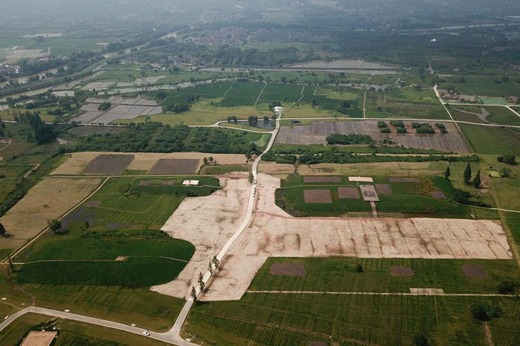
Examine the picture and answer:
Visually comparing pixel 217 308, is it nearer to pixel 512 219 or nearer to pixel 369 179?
pixel 369 179

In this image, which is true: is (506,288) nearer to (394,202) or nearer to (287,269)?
(394,202)

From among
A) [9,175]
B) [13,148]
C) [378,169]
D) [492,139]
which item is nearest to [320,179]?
[378,169]

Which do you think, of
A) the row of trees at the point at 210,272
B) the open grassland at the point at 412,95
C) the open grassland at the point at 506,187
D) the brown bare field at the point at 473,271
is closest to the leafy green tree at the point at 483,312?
the brown bare field at the point at 473,271

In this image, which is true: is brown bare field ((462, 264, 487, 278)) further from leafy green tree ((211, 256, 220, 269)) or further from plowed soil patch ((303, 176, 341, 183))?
leafy green tree ((211, 256, 220, 269))

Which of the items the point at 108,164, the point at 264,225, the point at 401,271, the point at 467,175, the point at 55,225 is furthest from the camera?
the point at 108,164

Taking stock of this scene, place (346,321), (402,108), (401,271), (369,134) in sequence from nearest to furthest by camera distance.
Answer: (346,321) → (401,271) → (369,134) → (402,108)
